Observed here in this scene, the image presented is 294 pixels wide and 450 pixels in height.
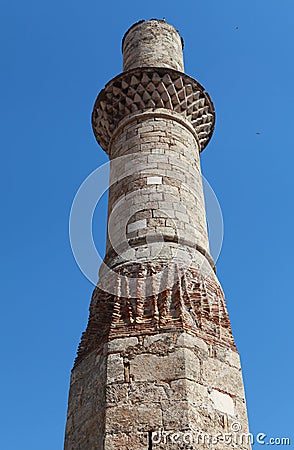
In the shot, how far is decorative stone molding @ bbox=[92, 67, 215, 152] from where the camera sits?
22.0ft

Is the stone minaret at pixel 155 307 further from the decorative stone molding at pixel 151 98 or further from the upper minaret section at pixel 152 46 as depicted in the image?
the upper minaret section at pixel 152 46

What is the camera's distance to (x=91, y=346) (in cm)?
471

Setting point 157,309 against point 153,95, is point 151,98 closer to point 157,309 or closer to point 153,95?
point 153,95

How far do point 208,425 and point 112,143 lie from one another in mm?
3801

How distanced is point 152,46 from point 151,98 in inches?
50.7

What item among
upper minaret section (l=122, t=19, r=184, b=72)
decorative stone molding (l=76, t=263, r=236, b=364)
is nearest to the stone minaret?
decorative stone molding (l=76, t=263, r=236, b=364)

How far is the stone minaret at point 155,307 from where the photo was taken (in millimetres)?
3959

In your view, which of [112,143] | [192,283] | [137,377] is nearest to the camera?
[137,377]

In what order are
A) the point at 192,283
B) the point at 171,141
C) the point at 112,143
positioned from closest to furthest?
1. the point at 192,283
2. the point at 171,141
3. the point at 112,143

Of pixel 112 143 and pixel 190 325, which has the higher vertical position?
pixel 112 143

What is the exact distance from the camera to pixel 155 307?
4613 millimetres

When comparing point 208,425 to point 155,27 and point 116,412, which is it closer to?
point 116,412

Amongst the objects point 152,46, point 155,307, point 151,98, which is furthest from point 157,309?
point 152,46

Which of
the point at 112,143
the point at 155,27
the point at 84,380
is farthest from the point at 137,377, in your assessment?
the point at 155,27
